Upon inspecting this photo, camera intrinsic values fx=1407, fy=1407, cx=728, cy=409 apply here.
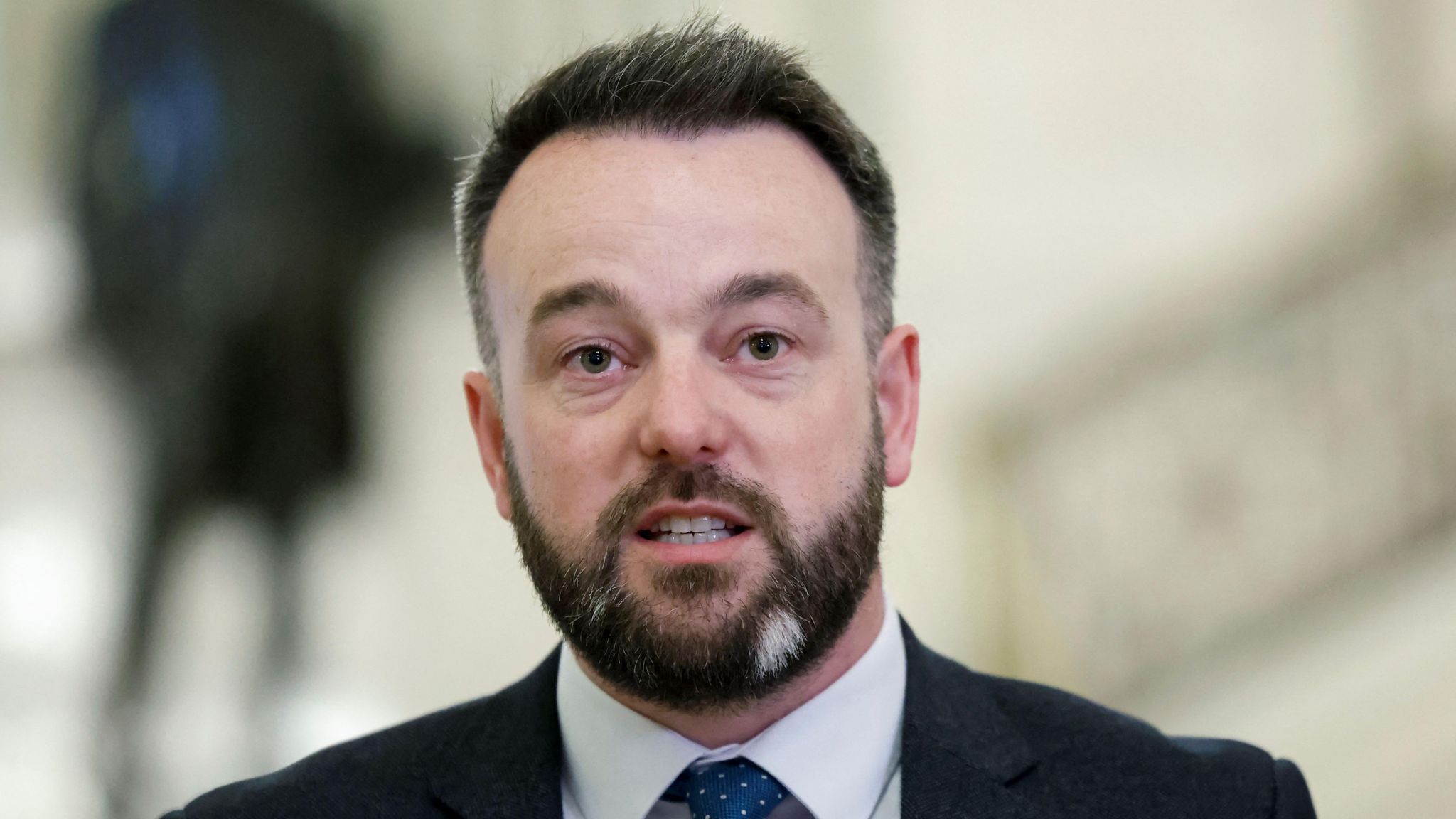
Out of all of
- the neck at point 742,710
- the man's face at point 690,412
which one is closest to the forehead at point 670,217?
the man's face at point 690,412

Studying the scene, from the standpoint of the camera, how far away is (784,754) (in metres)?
1.59

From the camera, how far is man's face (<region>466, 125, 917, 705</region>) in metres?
1.52

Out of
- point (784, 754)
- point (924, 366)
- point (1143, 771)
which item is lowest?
point (924, 366)

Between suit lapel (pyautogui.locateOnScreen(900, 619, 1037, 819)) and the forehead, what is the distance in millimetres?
488

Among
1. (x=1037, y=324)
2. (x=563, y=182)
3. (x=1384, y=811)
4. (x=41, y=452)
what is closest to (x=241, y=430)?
(x=41, y=452)

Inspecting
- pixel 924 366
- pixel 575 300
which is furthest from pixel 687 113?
pixel 924 366

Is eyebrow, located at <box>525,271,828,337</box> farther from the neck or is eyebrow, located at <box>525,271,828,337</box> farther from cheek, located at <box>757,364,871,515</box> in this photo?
the neck

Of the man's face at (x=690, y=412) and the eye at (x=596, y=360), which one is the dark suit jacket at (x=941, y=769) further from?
the eye at (x=596, y=360)

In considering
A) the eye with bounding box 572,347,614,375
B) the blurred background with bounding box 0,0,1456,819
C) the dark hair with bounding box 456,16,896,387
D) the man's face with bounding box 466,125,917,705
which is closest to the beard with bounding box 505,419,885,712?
the man's face with bounding box 466,125,917,705

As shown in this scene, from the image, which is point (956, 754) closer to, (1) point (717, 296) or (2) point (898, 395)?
(2) point (898, 395)

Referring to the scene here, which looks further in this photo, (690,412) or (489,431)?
(489,431)

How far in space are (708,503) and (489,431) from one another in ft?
1.34

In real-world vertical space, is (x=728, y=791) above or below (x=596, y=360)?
below

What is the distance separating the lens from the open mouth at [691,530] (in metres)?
1.53
